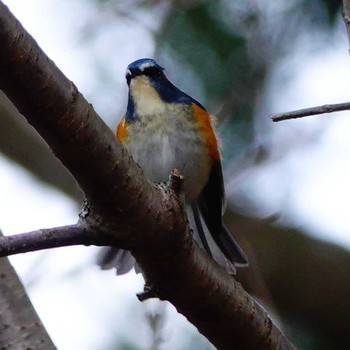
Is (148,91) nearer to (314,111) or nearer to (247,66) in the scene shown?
(247,66)

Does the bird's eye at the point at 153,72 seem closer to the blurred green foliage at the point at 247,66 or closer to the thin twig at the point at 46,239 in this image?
the blurred green foliage at the point at 247,66

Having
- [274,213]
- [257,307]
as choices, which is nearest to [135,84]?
[274,213]

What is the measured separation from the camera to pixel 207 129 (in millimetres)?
3855

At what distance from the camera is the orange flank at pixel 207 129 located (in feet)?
12.5

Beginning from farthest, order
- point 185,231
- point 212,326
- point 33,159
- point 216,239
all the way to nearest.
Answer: point 33,159 < point 216,239 < point 212,326 < point 185,231

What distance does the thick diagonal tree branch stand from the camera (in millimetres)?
1860

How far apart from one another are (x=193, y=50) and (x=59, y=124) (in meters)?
2.18

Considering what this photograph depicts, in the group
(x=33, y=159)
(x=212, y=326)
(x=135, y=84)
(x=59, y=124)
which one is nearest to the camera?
(x=59, y=124)

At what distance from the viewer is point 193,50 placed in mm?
4062

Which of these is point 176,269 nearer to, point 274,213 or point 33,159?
point 274,213

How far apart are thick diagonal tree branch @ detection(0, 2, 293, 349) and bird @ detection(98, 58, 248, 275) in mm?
1094

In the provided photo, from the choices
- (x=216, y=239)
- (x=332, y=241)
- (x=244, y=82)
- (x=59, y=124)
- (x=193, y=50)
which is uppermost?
(x=59, y=124)

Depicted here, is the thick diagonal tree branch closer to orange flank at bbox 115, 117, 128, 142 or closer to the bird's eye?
orange flank at bbox 115, 117, 128, 142

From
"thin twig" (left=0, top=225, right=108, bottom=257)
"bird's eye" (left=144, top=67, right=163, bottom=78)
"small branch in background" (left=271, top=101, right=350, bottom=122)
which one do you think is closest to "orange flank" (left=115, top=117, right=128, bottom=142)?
"bird's eye" (left=144, top=67, right=163, bottom=78)
